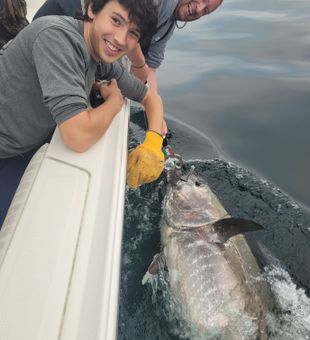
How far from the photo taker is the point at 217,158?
4.10 meters

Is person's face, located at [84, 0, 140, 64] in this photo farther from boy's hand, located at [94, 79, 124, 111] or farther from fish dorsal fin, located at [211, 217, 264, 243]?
fish dorsal fin, located at [211, 217, 264, 243]

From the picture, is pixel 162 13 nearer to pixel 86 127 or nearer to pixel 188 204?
pixel 188 204

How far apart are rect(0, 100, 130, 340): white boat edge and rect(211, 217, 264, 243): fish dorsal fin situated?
2.67 feet

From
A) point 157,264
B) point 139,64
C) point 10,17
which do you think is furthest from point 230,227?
point 10,17

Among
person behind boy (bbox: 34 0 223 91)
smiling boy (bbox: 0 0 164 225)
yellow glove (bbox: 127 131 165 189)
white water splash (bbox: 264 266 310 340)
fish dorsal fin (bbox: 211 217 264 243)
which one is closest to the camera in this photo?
smiling boy (bbox: 0 0 164 225)

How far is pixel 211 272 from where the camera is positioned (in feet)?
8.00

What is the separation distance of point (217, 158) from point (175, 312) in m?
2.01

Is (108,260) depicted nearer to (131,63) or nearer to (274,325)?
(274,325)

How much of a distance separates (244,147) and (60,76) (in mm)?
2787

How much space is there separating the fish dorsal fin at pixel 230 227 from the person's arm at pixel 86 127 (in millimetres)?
946

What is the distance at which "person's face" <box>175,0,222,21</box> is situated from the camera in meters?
3.42

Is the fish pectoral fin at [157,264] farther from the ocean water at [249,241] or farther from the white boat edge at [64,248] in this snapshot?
the white boat edge at [64,248]

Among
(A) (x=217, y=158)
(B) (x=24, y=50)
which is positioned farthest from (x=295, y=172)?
(B) (x=24, y=50)

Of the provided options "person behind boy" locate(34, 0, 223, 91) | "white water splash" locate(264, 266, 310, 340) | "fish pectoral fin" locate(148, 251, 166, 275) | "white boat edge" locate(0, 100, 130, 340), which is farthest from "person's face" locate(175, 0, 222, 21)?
"white water splash" locate(264, 266, 310, 340)
